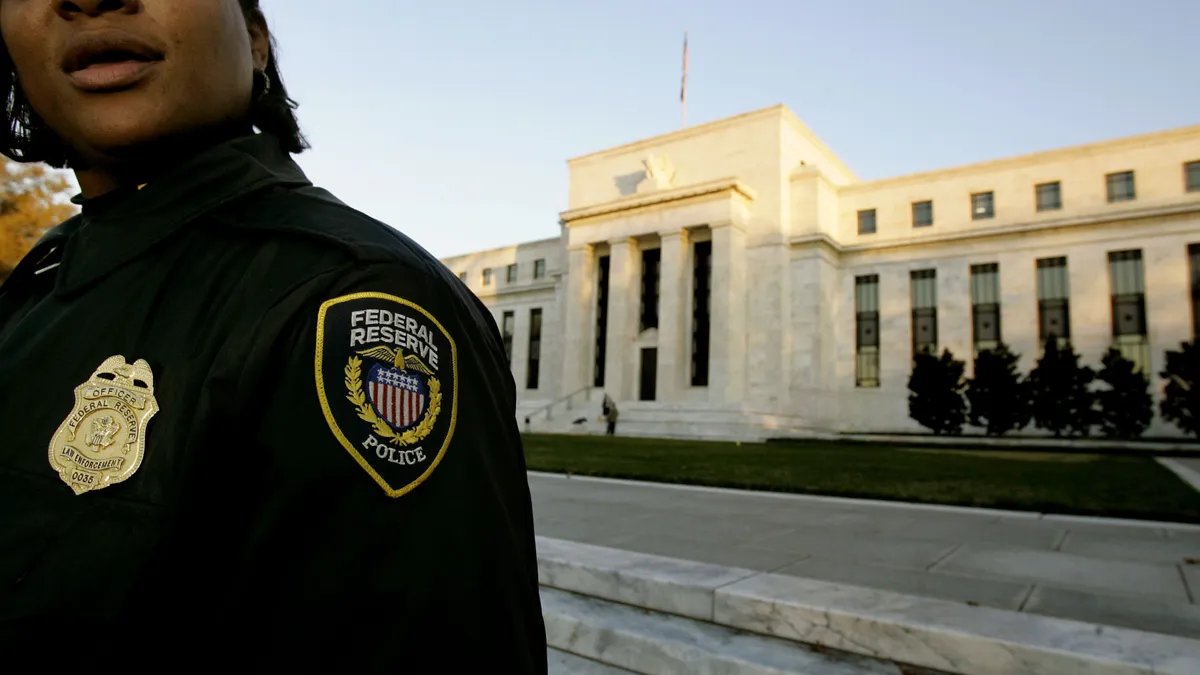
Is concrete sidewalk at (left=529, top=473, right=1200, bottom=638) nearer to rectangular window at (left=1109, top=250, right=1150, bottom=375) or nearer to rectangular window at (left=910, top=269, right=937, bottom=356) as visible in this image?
rectangular window at (left=910, top=269, right=937, bottom=356)

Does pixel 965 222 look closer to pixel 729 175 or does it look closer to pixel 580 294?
pixel 729 175

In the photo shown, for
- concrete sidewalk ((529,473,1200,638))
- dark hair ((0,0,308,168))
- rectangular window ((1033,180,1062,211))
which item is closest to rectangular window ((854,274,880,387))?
rectangular window ((1033,180,1062,211))

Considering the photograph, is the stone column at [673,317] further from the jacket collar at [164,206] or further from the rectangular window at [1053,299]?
the jacket collar at [164,206]

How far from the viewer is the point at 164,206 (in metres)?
1.06

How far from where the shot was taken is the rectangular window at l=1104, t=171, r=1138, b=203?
95.9 feet

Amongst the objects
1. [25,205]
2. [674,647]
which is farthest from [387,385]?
[25,205]

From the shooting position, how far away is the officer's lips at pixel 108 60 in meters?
1.04

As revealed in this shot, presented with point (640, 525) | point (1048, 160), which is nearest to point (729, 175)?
point (1048, 160)

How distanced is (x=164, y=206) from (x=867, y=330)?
3501cm

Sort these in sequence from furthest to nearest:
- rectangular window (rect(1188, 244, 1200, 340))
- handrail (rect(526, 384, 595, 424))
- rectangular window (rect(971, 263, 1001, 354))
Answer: handrail (rect(526, 384, 595, 424)), rectangular window (rect(971, 263, 1001, 354)), rectangular window (rect(1188, 244, 1200, 340))

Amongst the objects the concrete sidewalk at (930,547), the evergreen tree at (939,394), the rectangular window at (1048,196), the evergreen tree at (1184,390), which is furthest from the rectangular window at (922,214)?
the concrete sidewalk at (930,547)

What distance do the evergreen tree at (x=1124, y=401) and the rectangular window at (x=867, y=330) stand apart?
32.4 ft

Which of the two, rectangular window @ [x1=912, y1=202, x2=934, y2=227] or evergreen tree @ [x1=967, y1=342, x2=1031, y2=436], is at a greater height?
rectangular window @ [x1=912, y1=202, x2=934, y2=227]

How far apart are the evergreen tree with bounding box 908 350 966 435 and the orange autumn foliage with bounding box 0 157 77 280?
2726 centimetres
